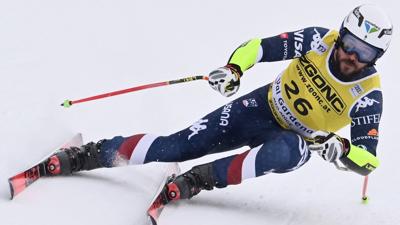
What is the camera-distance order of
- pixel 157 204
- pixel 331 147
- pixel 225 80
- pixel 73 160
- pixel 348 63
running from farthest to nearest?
1. pixel 73 160
2. pixel 225 80
3. pixel 348 63
4. pixel 157 204
5. pixel 331 147

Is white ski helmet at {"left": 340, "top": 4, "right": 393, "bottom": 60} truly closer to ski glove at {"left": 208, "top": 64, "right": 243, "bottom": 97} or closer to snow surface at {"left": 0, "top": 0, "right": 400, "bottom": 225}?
ski glove at {"left": 208, "top": 64, "right": 243, "bottom": 97}

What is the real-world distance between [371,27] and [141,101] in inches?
107

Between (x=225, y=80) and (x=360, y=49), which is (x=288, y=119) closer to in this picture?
(x=225, y=80)

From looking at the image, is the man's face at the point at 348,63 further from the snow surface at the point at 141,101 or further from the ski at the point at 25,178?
the ski at the point at 25,178

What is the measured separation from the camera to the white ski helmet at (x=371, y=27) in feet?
12.6

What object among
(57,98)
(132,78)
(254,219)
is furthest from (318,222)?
(132,78)

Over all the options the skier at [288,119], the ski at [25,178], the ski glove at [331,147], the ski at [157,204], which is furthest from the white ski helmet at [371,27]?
the ski at [25,178]

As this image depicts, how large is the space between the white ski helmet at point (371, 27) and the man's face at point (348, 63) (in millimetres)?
135

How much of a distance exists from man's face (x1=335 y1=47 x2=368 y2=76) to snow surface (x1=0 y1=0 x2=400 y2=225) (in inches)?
34.5

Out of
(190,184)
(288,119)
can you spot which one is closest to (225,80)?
(288,119)

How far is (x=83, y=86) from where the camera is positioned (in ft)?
20.4

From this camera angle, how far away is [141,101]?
19.9 ft

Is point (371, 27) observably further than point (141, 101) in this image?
No

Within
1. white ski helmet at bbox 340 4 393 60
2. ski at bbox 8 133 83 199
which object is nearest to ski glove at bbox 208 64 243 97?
white ski helmet at bbox 340 4 393 60
